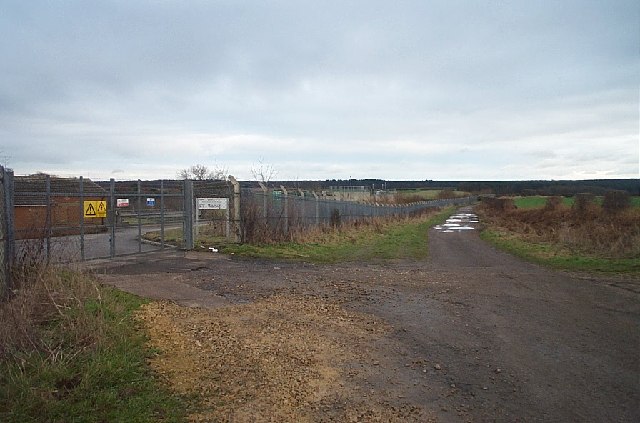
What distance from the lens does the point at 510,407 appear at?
16.1 ft

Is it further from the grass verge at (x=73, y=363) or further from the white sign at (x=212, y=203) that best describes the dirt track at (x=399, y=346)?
the white sign at (x=212, y=203)

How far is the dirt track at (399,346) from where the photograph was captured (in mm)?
4949

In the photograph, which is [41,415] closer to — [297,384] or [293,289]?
[297,384]

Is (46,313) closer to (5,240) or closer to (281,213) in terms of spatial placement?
(5,240)

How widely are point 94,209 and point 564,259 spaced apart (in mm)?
14020

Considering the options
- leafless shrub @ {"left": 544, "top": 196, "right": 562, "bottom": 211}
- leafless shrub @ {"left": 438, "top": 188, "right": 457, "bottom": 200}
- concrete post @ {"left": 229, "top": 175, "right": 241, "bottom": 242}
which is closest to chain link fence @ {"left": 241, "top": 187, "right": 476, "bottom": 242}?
concrete post @ {"left": 229, "top": 175, "right": 241, "bottom": 242}

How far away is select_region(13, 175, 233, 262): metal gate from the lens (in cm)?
1139

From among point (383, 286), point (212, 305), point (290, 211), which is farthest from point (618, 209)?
point (212, 305)

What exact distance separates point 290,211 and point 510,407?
18206 mm

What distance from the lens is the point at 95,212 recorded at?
14.9 m

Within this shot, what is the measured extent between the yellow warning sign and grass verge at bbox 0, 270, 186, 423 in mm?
7369

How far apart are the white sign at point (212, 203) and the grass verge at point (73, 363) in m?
11.2

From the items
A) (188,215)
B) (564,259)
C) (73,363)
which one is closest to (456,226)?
(564,259)

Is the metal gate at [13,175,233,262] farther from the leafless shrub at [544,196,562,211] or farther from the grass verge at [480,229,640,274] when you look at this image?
the leafless shrub at [544,196,562,211]
